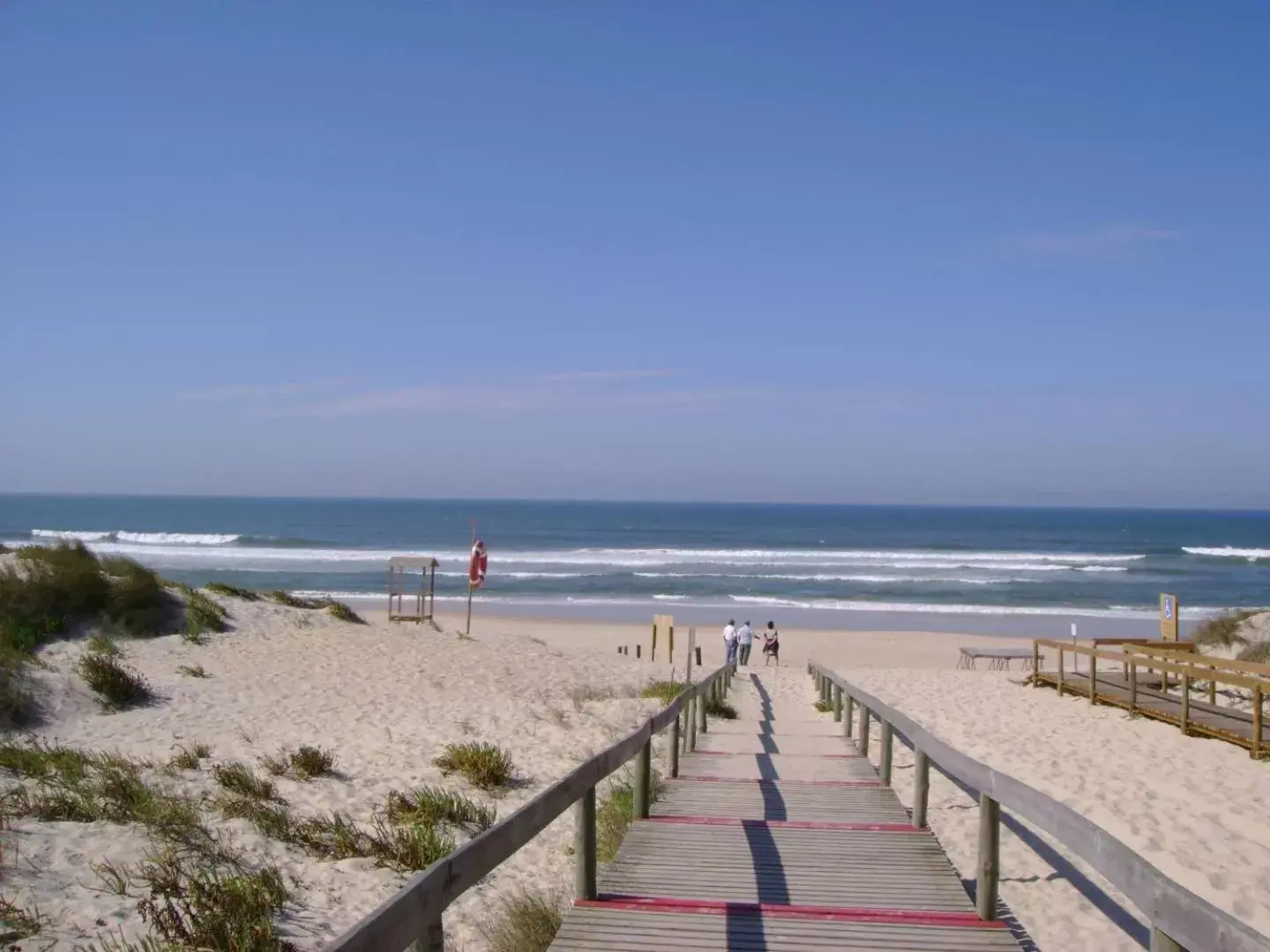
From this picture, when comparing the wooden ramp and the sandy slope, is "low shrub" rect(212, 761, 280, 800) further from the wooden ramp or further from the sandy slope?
the wooden ramp

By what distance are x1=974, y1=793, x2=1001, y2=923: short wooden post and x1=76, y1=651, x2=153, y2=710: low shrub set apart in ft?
35.5

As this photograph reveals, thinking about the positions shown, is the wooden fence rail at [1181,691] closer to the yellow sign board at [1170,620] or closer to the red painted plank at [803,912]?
the yellow sign board at [1170,620]

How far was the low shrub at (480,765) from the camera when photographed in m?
9.18

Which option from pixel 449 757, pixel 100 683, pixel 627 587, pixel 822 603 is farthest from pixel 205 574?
pixel 449 757

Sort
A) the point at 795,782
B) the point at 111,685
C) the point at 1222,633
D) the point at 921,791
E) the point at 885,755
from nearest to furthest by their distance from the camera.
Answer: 1. the point at 921,791
2. the point at 885,755
3. the point at 795,782
4. the point at 111,685
5. the point at 1222,633

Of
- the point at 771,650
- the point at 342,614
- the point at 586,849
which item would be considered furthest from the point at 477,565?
the point at 586,849

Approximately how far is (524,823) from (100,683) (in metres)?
10.5

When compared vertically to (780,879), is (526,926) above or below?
below

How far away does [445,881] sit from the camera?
311cm

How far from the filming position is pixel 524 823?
390 centimetres

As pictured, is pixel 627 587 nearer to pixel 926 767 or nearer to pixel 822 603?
pixel 822 603

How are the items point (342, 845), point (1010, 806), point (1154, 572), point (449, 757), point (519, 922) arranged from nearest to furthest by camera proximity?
1. point (1010, 806)
2. point (519, 922)
3. point (342, 845)
4. point (449, 757)
5. point (1154, 572)

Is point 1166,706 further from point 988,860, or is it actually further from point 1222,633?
point 988,860

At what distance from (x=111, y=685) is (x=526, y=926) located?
31.2 ft
